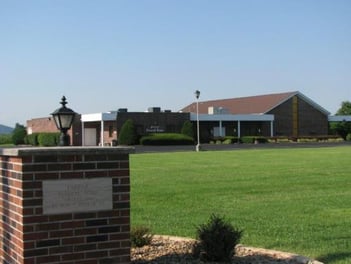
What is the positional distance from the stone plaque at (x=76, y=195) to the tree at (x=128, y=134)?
62.5 meters

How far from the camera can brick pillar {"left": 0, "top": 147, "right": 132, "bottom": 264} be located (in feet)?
18.3

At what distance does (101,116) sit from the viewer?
2817 inches

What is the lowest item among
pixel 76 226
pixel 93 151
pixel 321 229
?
pixel 321 229

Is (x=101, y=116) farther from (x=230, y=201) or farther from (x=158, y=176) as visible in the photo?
(x=230, y=201)

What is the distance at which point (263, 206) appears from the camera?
12586 millimetres

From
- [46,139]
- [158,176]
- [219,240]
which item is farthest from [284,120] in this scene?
[219,240]

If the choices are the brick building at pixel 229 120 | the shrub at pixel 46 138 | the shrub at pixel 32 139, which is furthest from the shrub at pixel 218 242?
the shrub at pixel 32 139

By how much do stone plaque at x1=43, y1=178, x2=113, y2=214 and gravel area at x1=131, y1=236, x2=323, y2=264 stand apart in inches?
51.6

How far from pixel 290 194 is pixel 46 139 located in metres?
63.9

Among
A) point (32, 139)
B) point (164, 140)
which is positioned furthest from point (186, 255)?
point (32, 139)

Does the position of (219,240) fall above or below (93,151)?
below

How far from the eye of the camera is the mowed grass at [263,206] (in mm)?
8633

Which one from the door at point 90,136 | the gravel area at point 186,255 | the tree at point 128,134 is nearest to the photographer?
the gravel area at point 186,255

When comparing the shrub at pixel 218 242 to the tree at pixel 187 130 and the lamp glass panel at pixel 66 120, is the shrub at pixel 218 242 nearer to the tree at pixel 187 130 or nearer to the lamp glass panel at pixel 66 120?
the lamp glass panel at pixel 66 120
